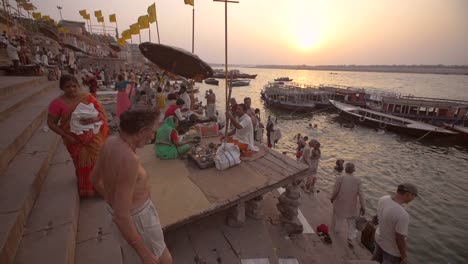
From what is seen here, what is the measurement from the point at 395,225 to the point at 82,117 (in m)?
5.07

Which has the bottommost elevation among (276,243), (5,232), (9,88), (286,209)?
(276,243)

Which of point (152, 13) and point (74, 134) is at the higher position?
point (152, 13)

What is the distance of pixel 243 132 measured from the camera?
18.0 feet

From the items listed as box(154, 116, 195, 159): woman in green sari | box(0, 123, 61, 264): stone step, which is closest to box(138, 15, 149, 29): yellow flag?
box(154, 116, 195, 159): woman in green sari

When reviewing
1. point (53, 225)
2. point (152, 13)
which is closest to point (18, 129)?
point (53, 225)

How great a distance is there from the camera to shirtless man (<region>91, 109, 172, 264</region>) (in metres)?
1.46

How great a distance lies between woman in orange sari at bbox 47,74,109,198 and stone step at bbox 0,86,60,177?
2.71 ft

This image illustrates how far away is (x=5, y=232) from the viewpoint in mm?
1813

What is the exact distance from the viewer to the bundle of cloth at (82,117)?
281cm

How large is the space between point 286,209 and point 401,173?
43.7ft

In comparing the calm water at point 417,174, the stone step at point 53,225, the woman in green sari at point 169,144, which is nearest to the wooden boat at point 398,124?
the calm water at point 417,174

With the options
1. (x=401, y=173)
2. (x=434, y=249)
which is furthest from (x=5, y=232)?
(x=401, y=173)

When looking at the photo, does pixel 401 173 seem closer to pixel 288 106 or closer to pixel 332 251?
pixel 332 251

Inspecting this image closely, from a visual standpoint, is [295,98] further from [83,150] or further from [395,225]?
[83,150]
